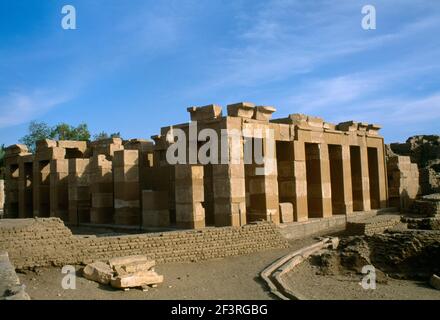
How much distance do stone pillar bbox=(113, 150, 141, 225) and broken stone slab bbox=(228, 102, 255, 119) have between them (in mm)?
4085

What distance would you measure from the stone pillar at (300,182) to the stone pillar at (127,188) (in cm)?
600

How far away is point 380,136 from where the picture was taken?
73.4ft

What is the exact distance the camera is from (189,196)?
46.0 ft

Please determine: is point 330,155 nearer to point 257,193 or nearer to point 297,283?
point 257,193

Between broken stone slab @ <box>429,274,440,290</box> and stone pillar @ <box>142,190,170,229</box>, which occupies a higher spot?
stone pillar @ <box>142,190,170,229</box>

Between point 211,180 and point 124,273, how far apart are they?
A: 854 centimetres

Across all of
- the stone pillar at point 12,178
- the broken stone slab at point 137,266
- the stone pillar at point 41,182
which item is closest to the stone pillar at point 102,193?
the stone pillar at point 41,182

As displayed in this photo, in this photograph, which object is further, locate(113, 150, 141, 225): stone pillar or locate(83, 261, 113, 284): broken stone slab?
locate(113, 150, 141, 225): stone pillar

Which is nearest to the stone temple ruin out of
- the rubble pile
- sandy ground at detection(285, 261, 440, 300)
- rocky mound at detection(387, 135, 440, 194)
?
sandy ground at detection(285, 261, 440, 300)

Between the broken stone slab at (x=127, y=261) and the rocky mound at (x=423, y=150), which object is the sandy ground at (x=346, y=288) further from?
the rocky mound at (x=423, y=150)

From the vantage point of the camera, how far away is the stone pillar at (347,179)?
63.2 ft

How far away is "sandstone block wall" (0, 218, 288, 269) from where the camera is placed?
31.3 feet

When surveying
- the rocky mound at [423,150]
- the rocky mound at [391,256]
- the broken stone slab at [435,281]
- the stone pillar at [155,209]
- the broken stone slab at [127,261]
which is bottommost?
the broken stone slab at [435,281]

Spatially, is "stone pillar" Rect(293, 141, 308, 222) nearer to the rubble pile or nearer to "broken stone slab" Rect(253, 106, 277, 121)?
"broken stone slab" Rect(253, 106, 277, 121)
